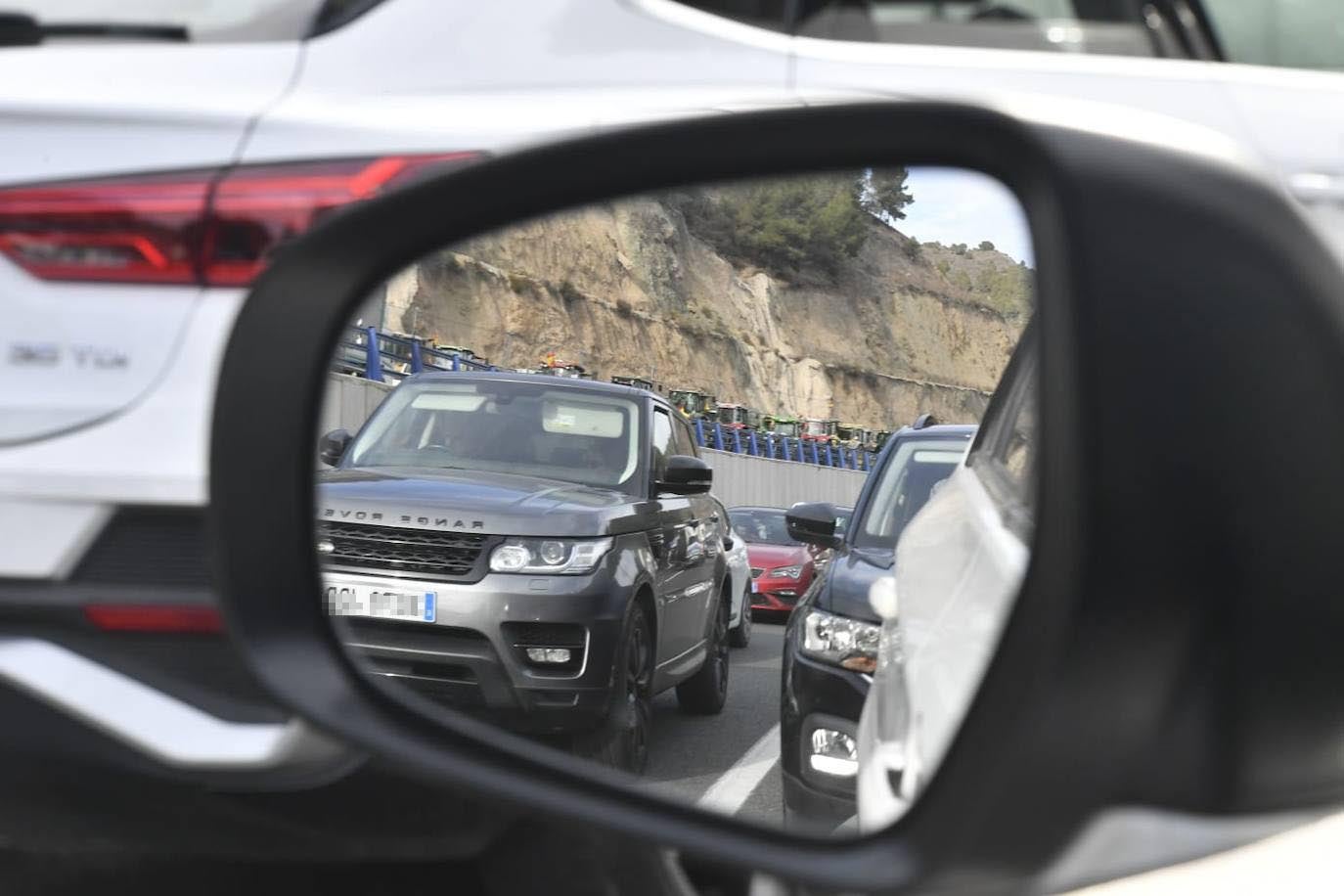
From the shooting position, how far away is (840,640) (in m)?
3.60

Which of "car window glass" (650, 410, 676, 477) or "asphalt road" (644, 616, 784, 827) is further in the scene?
"car window glass" (650, 410, 676, 477)

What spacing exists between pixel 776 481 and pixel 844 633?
25901mm

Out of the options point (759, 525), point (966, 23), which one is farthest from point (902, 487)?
point (759, 525)

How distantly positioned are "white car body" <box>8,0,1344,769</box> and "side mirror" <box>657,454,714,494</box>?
12.1 ft

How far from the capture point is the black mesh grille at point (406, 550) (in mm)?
5148

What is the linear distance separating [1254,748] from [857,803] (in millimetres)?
826

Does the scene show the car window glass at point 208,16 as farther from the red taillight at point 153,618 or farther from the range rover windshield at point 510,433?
the range rover windshield at point 510,433

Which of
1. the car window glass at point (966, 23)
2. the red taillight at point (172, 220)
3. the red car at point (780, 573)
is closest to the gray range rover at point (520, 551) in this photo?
the red taillight at point (172, 220)

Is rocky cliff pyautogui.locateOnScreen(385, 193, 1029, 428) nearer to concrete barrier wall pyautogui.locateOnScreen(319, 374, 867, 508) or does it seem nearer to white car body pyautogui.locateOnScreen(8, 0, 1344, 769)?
concrete barrier wall pyautogui.locateOnScreen(319, 374, 867, 508)

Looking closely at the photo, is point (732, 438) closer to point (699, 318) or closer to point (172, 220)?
point (172, 220)

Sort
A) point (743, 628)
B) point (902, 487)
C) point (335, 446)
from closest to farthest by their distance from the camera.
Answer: point (902, 487) → point (335, 446) → point (743, 628)

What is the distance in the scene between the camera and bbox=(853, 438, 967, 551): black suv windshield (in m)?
4.03

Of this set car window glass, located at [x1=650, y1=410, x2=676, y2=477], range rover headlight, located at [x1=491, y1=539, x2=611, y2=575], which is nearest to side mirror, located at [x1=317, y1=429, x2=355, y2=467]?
car window glass, located at [x1=650, y1=410, x2=676, y2=477]

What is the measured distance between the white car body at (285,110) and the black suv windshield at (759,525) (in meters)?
13.2
